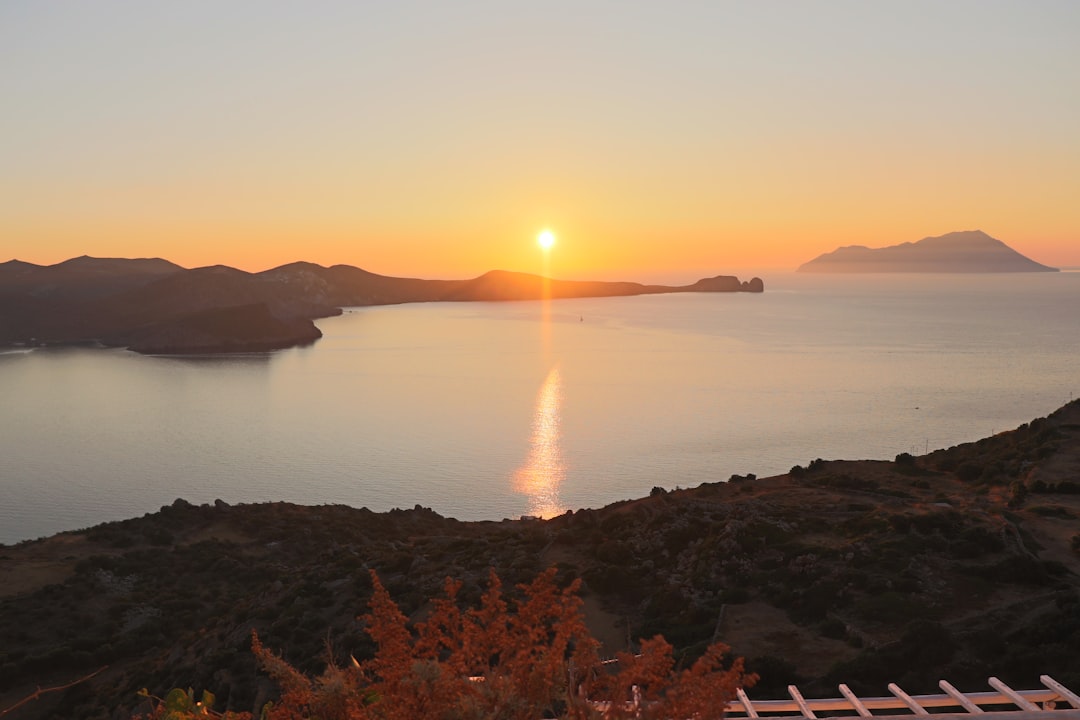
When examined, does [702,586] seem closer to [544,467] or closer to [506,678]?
[506,678]

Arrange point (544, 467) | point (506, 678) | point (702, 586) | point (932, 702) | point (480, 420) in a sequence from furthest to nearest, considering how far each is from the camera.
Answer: point (480, 420) → point (544, 467) → point (702, 586) → point (932, 702) → point (506, 678)

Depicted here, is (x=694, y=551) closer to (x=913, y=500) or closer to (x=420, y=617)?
(x=420, y=617)

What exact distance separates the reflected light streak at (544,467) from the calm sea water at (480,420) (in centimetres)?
31

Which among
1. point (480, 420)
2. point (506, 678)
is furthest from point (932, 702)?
point (480, 420)

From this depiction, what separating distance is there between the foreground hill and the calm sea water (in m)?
27.5

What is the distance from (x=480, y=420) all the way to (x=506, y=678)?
9569 cm

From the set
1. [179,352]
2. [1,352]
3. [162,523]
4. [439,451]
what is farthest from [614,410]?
[1,352]

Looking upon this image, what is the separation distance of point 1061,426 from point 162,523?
6000 centimetres

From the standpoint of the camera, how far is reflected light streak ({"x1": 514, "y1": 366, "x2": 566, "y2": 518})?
69062mm

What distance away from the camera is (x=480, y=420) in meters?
102

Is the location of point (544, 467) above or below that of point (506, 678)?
below

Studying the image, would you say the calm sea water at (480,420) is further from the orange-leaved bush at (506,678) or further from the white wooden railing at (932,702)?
the orange-leaved bush at (506,678)

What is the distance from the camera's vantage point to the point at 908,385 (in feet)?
384

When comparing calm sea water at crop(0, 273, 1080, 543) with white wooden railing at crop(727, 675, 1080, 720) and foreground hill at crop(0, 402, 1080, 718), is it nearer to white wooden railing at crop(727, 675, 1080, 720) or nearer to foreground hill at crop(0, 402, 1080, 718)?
foreground hill at crop(0, 402, 1080, 718)
